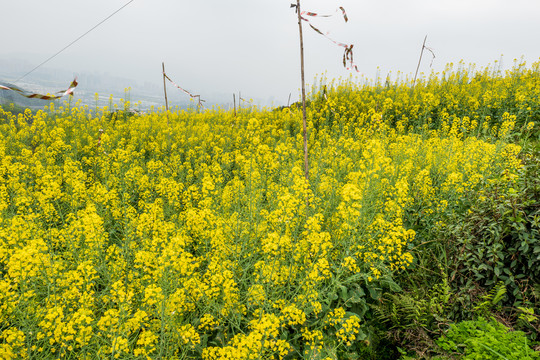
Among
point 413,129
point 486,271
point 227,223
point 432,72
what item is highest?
point 432,72

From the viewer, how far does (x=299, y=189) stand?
2.91 m

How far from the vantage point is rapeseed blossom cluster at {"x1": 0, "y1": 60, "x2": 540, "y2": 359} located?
2.16 m

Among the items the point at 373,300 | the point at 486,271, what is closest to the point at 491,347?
the point at 486,271

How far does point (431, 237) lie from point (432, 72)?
35.7 feet

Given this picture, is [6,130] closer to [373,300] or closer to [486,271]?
[373,300]

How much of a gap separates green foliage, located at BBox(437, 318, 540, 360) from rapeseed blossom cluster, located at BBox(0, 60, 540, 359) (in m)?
0.69

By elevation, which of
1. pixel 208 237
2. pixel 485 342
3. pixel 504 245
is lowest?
pixel 485 342

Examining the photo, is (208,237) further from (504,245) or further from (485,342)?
(504,245)

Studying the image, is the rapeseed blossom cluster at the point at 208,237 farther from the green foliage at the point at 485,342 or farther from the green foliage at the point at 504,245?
the green foliage at the point at 485,342

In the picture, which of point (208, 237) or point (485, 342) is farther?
point (208, 237)

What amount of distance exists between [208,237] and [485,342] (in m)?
2.50

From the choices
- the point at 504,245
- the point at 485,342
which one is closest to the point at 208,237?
the point at 485,342

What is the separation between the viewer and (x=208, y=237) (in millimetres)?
2982

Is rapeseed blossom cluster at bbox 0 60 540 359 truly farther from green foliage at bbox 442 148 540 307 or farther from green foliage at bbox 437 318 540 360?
green foliage at bbox 437 318 540 360
